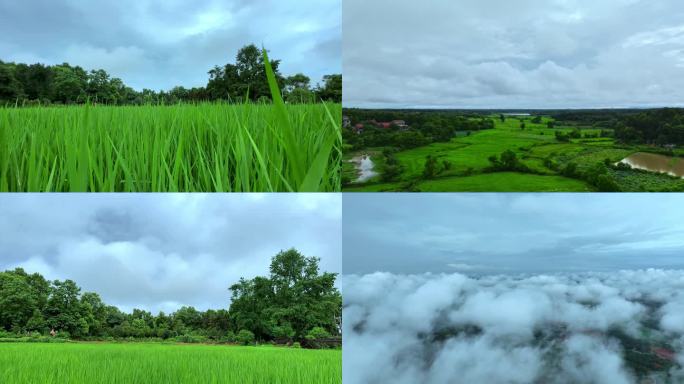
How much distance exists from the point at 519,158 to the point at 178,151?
3.33ft

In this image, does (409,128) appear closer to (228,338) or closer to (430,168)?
(430,168)

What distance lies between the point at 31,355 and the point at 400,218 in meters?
1.06

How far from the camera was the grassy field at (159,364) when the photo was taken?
3.07ft

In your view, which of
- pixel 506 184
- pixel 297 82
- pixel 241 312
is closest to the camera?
pixel 241 312

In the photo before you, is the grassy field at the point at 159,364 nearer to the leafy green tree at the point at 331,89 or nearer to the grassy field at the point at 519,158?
the grassy field at the point at 519,158

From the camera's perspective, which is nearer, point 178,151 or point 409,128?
point 178,151

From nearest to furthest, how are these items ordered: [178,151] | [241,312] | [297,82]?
[178,151]
[241,312]
[297,82]

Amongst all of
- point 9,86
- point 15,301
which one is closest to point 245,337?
point 15,301

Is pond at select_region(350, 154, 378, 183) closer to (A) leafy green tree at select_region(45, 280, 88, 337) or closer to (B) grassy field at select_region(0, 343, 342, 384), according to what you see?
(B) grassy field at select_region(0, 343, 342, 384)

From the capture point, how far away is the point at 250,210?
0.93m

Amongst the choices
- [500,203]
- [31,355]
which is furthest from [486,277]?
[31,355]

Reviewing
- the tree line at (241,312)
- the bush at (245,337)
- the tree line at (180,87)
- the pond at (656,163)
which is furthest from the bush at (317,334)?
the pond at (656,163)

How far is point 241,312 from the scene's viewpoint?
0.96 m

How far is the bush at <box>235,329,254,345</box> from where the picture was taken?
0.96 meters
